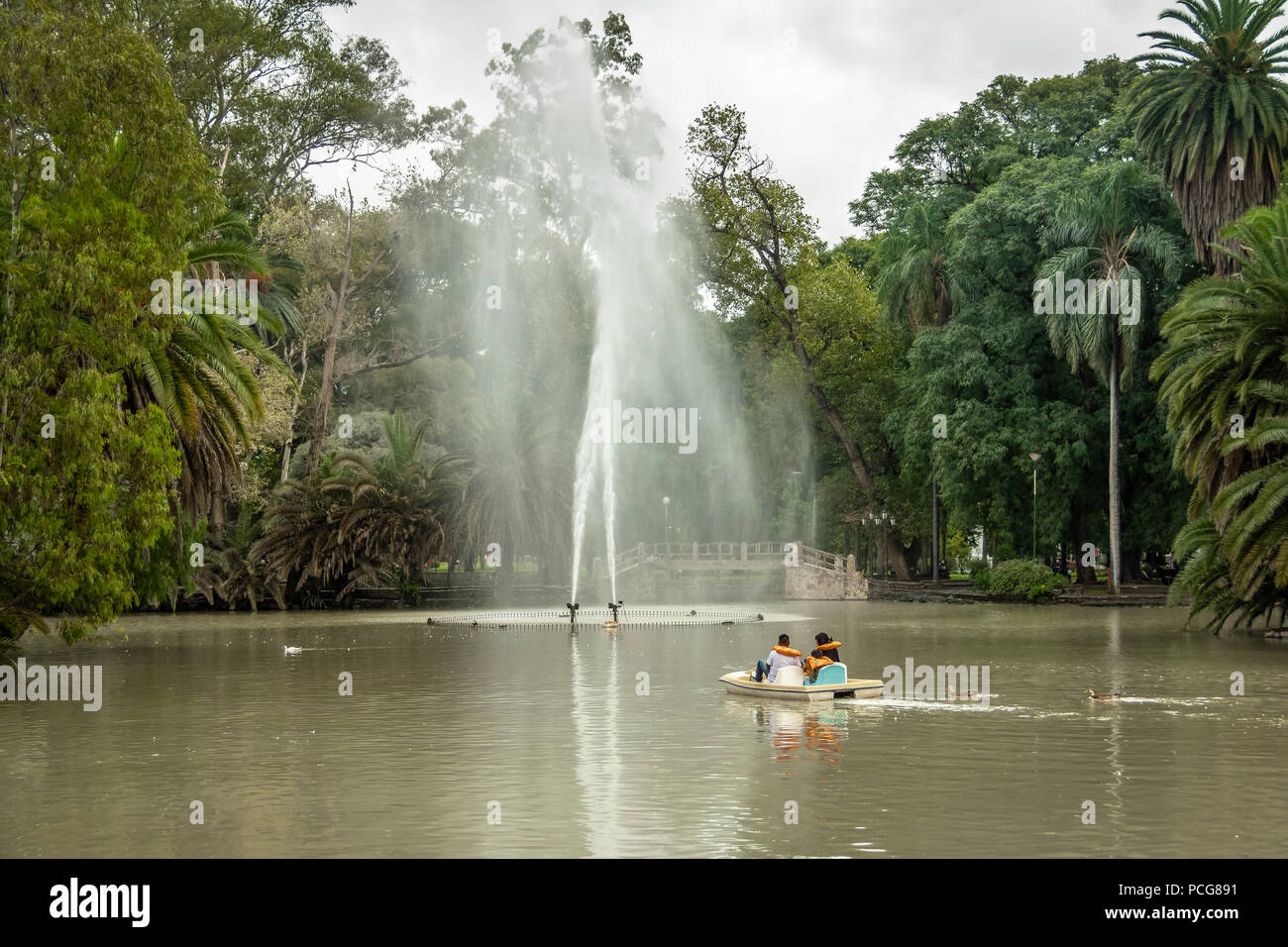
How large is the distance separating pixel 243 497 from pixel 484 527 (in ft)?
30.4

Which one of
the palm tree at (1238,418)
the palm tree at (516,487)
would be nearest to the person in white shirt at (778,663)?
the palm tree at (1238,418)

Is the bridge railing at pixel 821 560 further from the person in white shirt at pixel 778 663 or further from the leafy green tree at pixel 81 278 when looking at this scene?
the leafy green tree at pixel 81 278

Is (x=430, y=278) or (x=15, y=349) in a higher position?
(x=430, y=278)

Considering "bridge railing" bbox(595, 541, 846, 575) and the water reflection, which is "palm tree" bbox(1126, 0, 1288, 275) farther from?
the water reflection

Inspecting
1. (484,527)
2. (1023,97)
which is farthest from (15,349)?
(1023,97)

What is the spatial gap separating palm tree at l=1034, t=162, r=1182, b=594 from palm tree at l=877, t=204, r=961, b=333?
8.35 meters

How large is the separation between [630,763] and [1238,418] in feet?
73.2

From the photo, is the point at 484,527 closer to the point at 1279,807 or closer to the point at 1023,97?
the point at 1023,97

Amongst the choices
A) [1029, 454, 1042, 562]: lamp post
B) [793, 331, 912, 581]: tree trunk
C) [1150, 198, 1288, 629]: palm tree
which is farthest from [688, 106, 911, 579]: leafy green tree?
[1150, 198, 1288, 629]: palm tree

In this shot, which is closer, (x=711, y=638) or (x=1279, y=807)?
(x=1279, y=807)

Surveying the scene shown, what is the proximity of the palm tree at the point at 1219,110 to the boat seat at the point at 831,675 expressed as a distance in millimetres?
31464

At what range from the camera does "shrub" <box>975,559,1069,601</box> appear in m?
55.7

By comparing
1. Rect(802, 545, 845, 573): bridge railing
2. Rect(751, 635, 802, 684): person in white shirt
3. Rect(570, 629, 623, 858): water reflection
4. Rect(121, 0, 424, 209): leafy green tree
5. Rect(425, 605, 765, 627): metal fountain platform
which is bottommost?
Rect(425, 605, 765, 627): metal fountain platform

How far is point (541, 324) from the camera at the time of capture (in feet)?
214
